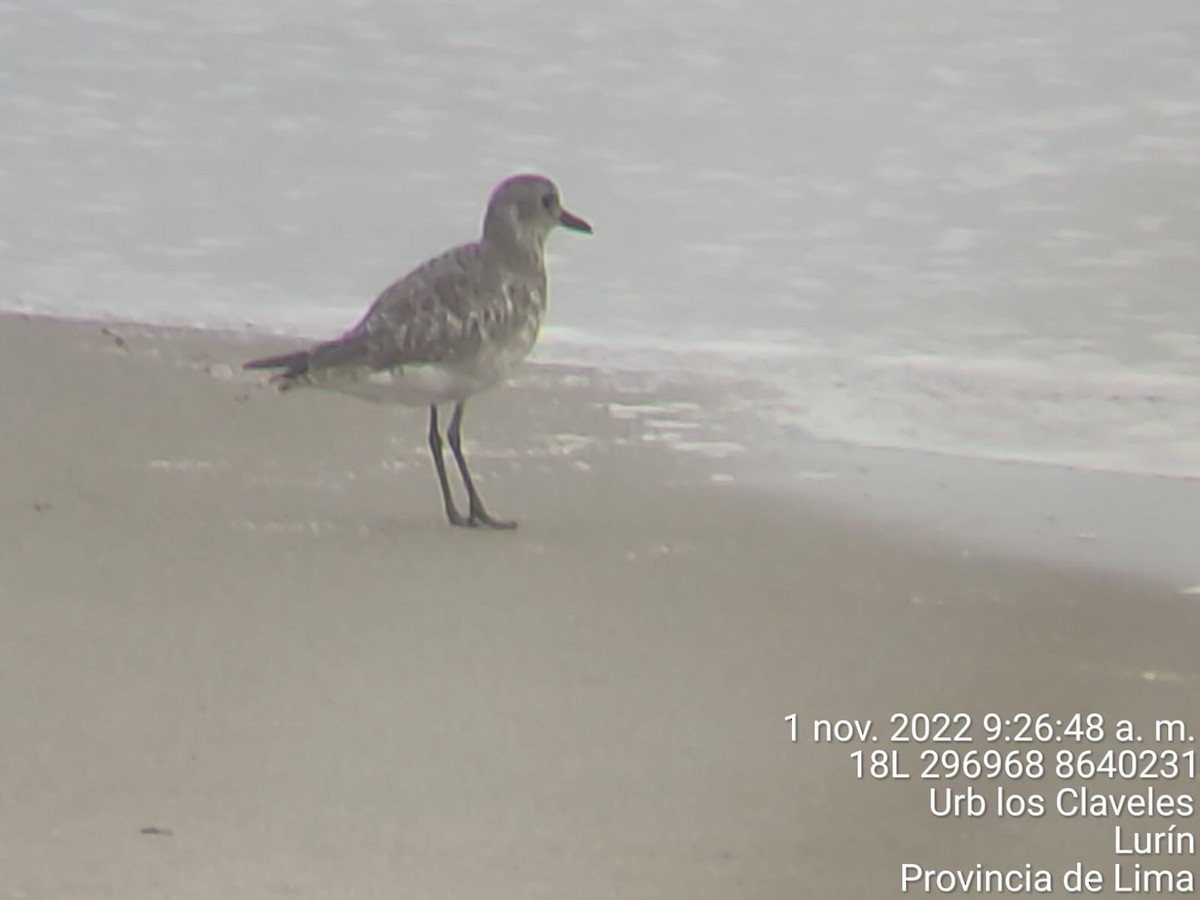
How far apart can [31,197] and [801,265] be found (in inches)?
105

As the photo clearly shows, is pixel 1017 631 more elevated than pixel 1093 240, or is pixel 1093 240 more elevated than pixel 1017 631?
pixel 1093 240

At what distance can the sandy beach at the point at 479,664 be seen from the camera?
8.96 ft

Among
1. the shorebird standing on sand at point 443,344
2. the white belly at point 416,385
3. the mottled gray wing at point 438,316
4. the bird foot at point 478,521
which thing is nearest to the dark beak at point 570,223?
the shorebird standing on sand at point 443,344

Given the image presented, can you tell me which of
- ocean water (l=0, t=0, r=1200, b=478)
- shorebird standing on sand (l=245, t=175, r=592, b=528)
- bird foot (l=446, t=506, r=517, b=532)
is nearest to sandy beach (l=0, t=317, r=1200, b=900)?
bird foot (l=446, t=506, r=517, b=532)

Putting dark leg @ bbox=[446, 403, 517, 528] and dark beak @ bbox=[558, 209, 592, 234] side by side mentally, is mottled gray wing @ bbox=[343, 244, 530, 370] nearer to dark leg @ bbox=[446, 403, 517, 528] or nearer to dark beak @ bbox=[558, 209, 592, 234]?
dark leg @ bbox=[446, 403, 517, 528]

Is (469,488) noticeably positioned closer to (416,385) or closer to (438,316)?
(416,385)

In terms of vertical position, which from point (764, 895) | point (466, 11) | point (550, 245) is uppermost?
point (466, 11)

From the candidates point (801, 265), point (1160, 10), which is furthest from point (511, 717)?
point (1160, 10)

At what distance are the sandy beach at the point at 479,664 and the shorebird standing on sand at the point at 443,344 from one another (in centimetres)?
21

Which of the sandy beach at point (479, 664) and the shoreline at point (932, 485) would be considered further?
the shoreline at point (932, 485)

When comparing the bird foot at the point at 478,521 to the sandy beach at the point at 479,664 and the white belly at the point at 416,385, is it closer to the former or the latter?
the sandy beach at the point at 479,664

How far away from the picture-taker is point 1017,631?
3.81m

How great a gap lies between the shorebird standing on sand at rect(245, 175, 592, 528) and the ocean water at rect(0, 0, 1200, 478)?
3.21 feet

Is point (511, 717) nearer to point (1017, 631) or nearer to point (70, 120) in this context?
point (1017, 631)
